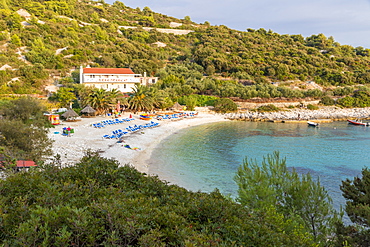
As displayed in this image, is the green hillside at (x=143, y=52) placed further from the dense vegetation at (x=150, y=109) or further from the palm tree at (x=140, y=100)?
the palm tree at (x=140, y=100)

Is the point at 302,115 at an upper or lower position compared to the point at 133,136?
upper

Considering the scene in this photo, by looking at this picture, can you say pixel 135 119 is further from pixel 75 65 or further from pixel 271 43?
pixel 271 43

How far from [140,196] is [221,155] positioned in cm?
1926

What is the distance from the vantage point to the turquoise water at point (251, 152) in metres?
17.9

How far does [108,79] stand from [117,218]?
4344 cm

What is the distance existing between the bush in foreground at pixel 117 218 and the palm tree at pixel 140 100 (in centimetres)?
3446

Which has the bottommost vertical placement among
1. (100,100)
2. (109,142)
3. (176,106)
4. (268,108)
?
(109,142)

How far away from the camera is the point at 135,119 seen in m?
36.3

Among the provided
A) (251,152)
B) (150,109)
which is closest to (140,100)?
(150,109)

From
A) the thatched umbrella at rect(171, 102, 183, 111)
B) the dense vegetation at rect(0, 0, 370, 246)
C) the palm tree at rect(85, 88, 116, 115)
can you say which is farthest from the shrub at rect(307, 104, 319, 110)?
the palm tree at rect(85, 88, 116, 115)

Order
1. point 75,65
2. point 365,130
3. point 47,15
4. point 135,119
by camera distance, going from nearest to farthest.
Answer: point 135,119 → point 365,130 → point 75,65 → point 47,15

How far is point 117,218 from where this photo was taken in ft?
12.2

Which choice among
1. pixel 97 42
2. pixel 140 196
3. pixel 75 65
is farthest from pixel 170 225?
pixel 97 42

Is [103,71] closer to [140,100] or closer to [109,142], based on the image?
[140,100]
